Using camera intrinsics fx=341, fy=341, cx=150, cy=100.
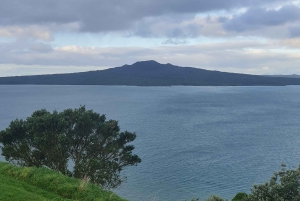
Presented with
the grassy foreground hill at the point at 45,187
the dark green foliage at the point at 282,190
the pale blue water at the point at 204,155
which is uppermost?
the grassy foreground hill at the point at 45,187

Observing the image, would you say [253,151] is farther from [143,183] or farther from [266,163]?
[143,183]

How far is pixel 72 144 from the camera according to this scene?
82.3ft

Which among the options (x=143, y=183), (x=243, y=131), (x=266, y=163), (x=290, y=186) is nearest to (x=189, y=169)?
(x=143, y=183)

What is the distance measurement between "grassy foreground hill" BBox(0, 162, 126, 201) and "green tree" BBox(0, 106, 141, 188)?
8837 mm

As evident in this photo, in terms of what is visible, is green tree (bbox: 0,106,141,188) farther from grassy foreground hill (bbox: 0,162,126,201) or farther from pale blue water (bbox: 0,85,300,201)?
grassy foreground hill (bbox: 0,162,126,201)

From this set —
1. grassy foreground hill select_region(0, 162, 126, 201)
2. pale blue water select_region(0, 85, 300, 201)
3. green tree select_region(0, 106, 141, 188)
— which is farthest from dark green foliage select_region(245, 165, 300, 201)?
pale blue water select_region(0, 85, 300, 201)

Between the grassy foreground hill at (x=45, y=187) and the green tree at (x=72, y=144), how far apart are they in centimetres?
884

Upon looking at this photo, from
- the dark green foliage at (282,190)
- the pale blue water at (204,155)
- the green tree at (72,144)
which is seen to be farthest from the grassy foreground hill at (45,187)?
the pale blue water at (204,155)

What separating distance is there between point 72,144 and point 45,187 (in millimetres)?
13462

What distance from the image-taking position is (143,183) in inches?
1467

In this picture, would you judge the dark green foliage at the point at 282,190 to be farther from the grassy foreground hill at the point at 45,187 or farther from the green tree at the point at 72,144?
the green tree at the point at 72,144

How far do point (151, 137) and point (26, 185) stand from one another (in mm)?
49288

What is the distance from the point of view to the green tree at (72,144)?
22719mm

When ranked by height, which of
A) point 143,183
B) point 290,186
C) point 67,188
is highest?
point 67,188
